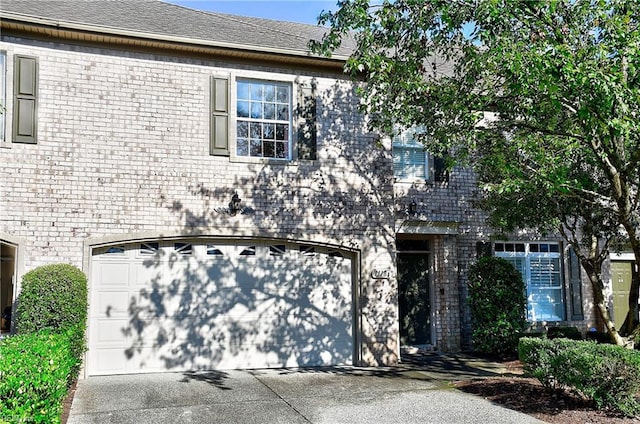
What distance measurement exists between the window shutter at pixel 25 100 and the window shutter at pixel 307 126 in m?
4.66

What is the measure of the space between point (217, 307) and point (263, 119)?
363cm

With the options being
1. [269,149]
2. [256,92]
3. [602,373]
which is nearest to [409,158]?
[269,149]

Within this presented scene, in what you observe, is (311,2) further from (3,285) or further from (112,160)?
(3,285)

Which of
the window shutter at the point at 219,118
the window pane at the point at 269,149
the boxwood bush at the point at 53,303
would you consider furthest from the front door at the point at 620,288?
the boxwood bush at the point at 53,303

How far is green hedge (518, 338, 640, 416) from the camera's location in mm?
7340

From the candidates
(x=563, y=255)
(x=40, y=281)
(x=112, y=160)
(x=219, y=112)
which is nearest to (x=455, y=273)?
(x=563, y=255)

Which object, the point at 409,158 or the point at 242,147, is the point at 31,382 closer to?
the point at 242,147

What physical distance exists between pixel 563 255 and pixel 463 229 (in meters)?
2.82

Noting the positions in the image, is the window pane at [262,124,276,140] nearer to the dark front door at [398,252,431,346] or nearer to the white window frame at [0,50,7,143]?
the dark front door at [398,252,431,346]

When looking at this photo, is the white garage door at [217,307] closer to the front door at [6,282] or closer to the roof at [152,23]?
the front door at [6,282]

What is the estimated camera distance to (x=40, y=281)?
904cm

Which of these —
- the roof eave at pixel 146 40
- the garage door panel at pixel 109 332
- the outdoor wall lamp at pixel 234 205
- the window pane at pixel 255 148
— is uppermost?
the roof eave at pixel 146 40

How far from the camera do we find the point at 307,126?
1153cm

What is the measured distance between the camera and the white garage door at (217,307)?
10148mm
